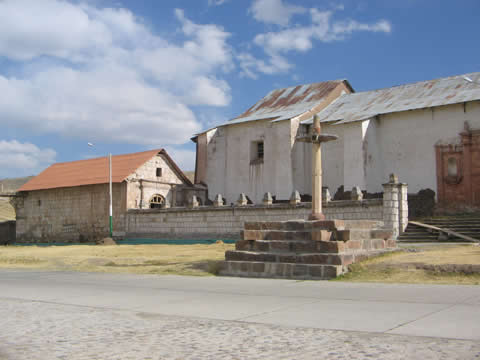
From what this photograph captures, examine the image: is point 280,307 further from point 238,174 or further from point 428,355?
point 238,174

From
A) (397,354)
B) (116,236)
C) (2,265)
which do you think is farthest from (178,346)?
(116,236)

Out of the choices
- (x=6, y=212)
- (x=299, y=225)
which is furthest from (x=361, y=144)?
(x=6, y=212)

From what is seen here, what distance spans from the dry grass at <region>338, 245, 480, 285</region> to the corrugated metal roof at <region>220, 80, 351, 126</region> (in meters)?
21.3

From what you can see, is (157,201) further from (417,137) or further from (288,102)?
(417,137)

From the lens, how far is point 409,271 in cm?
1068

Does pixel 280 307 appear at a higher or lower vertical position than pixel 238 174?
lower

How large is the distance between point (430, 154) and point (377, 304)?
76.3ft

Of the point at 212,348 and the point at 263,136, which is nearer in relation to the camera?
the point at 212,348

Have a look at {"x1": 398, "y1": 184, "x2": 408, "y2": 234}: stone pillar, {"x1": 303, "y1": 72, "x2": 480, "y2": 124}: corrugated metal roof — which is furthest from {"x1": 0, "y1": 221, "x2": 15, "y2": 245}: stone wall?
{"x1": 398, "y1": 184, "x2": 408, "y2": 234}: stone pillar

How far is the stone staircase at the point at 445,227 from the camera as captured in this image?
68.3 ft

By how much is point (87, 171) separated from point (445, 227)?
84.8ft

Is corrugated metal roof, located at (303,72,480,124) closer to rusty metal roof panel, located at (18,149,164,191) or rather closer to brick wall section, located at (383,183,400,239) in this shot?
brick wall section, located at (383,183,400,239)

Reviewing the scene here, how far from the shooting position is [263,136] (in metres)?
34.7

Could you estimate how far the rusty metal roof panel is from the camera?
34.5 metres
